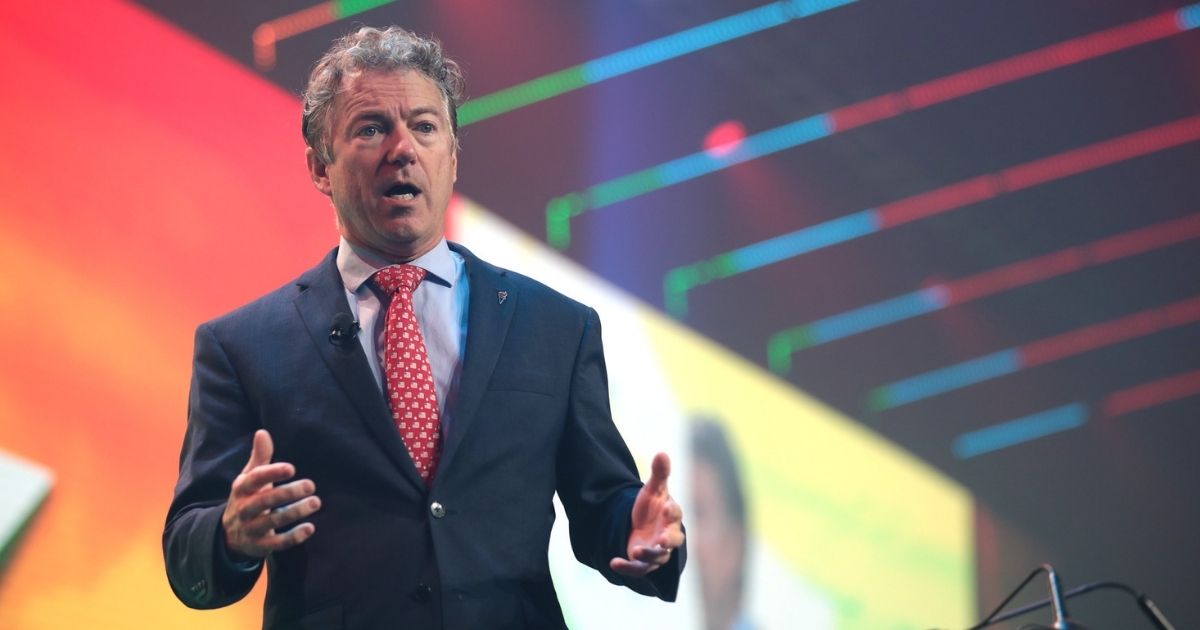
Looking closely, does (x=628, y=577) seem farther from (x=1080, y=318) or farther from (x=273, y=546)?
(x=1080, y=318)

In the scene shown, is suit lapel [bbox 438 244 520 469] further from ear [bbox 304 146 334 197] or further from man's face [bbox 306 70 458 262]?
ear [bbox 304 146 334 197]

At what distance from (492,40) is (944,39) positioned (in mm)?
1729

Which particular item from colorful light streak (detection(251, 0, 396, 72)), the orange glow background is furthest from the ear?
colorful light streak (detection(251, 0, 396, 72))

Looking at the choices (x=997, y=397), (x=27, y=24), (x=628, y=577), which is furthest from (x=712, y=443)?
(x=27, y=24)

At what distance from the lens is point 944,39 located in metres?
4.48

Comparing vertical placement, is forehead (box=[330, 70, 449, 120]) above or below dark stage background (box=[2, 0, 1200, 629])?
below

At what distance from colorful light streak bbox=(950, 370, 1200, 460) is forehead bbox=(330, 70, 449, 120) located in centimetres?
291

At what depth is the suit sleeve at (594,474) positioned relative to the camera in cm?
197

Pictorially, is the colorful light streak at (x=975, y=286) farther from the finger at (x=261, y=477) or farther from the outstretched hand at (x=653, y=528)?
the finger at (x=261, y=477)

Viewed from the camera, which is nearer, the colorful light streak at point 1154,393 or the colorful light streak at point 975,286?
the colorful light streak at point 975,286

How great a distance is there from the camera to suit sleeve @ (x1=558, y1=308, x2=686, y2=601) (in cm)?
197

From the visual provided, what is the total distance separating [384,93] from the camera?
2102 millimetres

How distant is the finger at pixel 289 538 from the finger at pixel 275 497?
A: 0.04 m

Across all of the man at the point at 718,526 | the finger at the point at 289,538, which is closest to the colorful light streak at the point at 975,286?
the man at the point at 718,526
